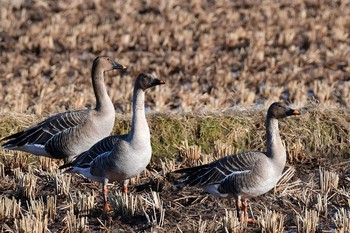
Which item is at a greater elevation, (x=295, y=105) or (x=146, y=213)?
(x=295, y=105)

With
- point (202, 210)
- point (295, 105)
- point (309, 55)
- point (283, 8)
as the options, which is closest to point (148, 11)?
point (283, 8)

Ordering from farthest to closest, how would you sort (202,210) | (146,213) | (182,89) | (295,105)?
(182,89) < (295,105) < (202,210) < (146,213)

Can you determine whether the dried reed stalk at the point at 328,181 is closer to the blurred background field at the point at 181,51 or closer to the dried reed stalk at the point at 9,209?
the blurred background field at the point at 181,51

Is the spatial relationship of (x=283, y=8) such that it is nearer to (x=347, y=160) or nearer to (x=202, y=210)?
(x=347, y=160)

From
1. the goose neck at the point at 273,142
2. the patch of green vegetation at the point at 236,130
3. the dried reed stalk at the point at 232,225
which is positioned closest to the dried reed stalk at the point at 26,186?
the patch of green vegetation at the point at 236,130

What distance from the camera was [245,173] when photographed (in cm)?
862

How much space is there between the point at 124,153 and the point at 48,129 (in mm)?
2025

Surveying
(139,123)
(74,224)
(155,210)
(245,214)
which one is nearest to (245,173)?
(245,214)

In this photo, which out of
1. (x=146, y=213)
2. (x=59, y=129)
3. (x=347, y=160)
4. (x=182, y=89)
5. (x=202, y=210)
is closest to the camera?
(x=146, y=213)

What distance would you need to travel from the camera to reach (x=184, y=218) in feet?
29.3

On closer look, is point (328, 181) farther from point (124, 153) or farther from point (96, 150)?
point (96, 150)

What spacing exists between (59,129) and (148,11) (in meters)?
13.2

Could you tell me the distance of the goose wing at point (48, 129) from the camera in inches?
409

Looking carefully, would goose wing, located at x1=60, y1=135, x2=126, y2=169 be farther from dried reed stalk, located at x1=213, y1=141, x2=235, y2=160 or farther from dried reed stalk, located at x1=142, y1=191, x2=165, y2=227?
dried reed stalk, located at x1=213, y1=141, x2=235, y2=160
